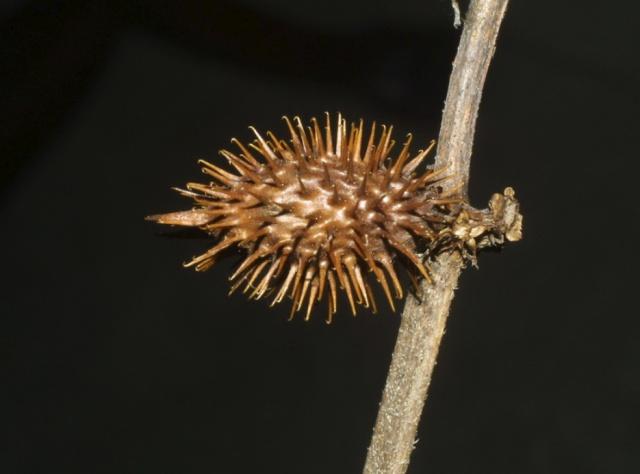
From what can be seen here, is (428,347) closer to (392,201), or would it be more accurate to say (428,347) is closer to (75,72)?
(392,201)

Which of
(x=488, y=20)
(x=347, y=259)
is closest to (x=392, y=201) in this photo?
(x=347, y=259)

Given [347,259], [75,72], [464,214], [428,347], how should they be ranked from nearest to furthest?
[347,259]
[464,214]
[428,347]
[75,72]

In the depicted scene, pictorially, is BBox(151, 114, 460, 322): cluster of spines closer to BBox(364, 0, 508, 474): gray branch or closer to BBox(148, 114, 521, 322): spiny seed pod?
BBox(148, 114, 521, 322): spiny seed pod

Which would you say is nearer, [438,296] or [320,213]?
Answer: [320,213]

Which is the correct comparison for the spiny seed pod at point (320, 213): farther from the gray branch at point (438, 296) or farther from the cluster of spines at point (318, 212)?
the gray branch at point (438, 296)

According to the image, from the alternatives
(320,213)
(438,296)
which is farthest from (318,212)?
(438,296)

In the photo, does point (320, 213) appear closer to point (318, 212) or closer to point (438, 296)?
point (318, 212)
